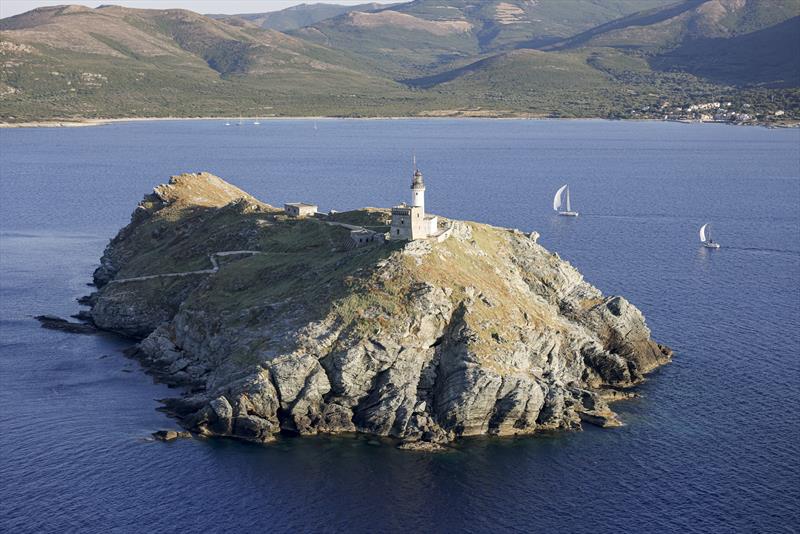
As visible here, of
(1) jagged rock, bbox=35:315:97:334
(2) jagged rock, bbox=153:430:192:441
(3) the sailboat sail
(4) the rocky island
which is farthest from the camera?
(3) the sailboat sail

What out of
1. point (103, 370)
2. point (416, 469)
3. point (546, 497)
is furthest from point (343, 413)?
point (103, 370)

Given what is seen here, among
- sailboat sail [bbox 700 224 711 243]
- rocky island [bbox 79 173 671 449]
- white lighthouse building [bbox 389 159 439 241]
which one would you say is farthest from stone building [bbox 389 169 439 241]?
sailboat sail [bbox 700 224 711 243]

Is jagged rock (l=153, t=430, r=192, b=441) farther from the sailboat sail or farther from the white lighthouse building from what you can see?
the sailboat sail

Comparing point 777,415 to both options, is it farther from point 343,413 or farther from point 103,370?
point 103,370

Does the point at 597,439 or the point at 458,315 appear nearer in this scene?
the point at 597,439

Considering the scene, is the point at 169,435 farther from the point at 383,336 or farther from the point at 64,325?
the point at 64,325

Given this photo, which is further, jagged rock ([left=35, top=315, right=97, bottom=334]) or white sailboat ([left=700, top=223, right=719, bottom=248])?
white sailboat ([left=700, top=223, right=719, bottom=248])

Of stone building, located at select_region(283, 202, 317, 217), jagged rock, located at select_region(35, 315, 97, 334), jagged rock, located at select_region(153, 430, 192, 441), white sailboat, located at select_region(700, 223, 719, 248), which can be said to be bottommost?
jagged rock, located at select_region(153, 430, 192, 441)

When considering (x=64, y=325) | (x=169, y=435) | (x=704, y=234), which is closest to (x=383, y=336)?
(x=169, y=435)
